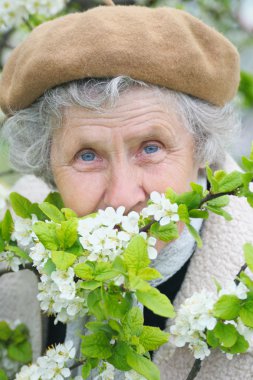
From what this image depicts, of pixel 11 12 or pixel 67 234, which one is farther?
pixel 11 12

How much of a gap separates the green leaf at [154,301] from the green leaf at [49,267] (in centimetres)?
17

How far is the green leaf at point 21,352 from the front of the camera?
1.76 m

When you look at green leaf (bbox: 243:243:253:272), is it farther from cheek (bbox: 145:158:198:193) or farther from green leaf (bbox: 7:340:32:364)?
green leaf (bbox: 7:340:32:364)

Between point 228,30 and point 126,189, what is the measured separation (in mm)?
1516

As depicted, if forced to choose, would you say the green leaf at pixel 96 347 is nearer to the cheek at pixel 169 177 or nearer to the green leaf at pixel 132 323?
the green leaf at pixel 132 323

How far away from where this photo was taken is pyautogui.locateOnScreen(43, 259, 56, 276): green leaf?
3.53 feet

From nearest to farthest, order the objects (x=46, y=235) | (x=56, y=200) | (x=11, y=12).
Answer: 1. (x=46, y=235)
2. (x=56, y=200)
3. (x=11, y=12)

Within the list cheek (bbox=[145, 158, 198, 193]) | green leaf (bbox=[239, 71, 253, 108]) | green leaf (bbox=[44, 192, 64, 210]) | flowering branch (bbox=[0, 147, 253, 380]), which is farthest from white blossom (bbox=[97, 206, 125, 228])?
green leaf (bbox=[239, 71, 253, 108])

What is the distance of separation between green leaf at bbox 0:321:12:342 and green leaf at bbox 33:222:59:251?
801mm

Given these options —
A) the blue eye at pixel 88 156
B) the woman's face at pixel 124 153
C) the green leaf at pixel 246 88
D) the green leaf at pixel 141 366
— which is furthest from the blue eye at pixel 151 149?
the green leaf at pixel 246 88

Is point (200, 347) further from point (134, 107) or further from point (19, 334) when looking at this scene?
point (19, 334)

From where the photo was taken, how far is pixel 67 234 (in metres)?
1.08

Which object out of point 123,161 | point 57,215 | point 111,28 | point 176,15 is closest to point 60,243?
point 57,215

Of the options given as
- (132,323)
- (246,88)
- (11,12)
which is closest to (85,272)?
(132,323)
